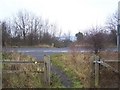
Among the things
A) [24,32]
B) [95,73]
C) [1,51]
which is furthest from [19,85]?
[24,32]

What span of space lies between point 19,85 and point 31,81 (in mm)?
510

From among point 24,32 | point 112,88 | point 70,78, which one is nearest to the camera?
point 112,88

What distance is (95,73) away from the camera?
30.3 feet

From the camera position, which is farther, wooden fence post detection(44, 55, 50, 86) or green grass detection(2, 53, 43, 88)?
wooden fence post detection(44, 55, 50, 86)

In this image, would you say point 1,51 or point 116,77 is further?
point 1,51

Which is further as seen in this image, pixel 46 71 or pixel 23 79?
pixel 46 71

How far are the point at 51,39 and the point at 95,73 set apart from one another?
104 ft

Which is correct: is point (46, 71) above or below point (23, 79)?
above

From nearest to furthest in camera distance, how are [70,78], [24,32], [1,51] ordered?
[70,78] → [1,51] → [24,32]

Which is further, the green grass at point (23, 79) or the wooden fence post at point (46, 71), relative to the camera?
the wooden fence post at point (46, 71)

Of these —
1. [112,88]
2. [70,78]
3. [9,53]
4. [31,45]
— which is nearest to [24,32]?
[31,45]

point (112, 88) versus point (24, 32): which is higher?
point (24, 32)

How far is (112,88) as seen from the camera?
329 inches

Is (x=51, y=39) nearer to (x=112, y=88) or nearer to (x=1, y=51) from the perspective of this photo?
(x=1, y=51)
